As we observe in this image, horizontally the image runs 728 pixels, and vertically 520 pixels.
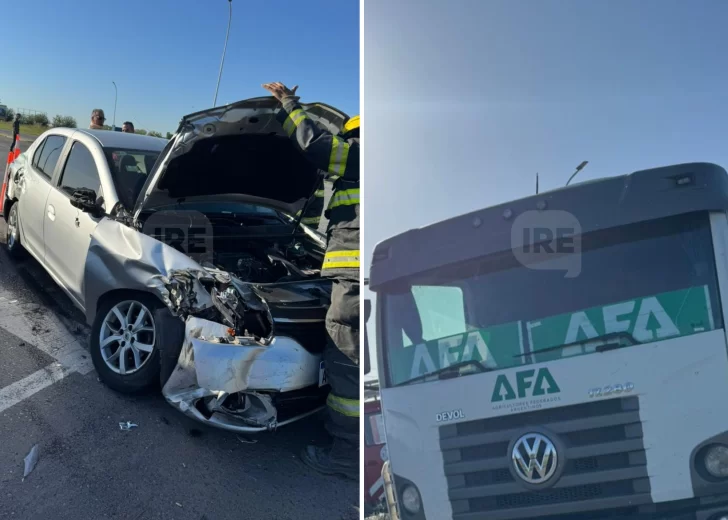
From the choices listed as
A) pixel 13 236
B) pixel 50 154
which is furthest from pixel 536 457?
pixel 13 236

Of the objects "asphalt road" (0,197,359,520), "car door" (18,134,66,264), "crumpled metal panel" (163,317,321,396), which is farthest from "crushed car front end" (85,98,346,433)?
"car door" (18,134,66,264)

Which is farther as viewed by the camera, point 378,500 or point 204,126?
point 204,126

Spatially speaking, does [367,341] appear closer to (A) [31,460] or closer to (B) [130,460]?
(B) [130,460]

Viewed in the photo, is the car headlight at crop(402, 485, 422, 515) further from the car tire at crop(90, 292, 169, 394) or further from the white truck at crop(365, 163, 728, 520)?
the car tire at crop(90, 292, 169, 394)

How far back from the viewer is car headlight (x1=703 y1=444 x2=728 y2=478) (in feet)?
4.05

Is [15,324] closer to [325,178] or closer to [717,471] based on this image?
[325,178]

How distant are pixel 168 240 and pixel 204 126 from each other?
0.86m

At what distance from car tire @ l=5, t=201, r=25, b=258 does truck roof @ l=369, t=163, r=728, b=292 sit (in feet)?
18.6

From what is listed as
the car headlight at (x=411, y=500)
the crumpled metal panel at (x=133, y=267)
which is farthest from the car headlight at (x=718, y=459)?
the crumpled metal panel at (x=133, y=267)

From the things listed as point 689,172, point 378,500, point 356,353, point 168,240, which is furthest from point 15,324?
point 689,172

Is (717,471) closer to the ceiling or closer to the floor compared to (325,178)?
closer to the floor

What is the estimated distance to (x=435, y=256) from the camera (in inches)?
54.0

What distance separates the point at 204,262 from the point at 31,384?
1.29m

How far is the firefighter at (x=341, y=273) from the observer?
8.88 feet
